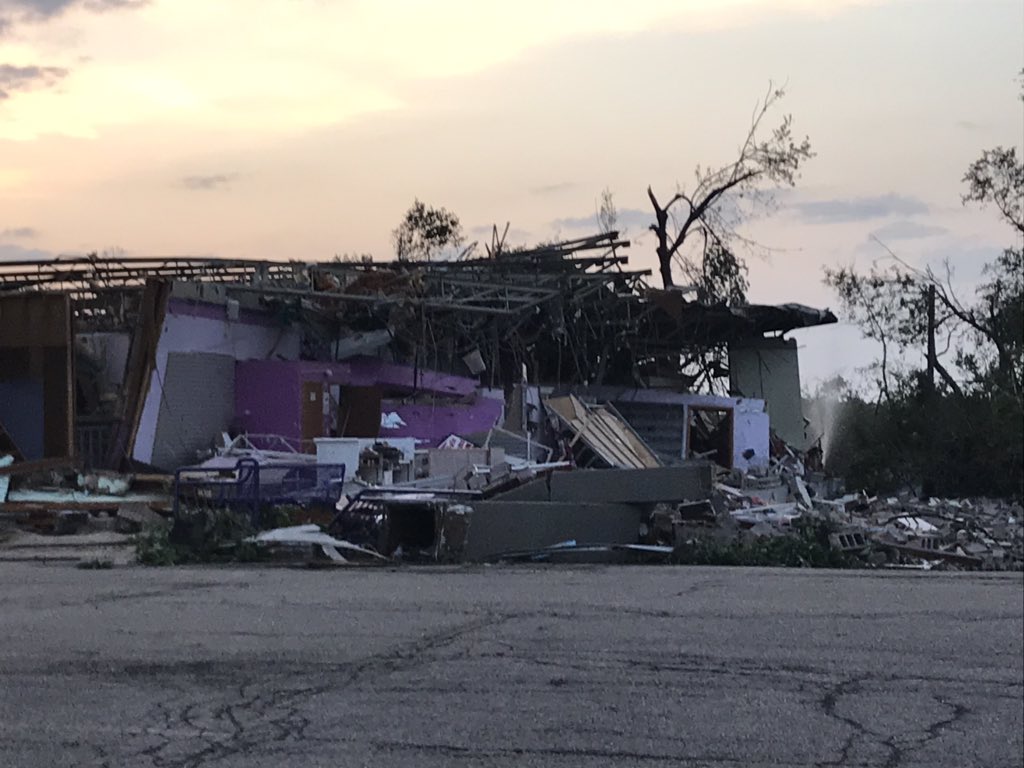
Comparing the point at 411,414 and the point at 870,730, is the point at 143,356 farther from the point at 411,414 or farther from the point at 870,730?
the point at 870,730

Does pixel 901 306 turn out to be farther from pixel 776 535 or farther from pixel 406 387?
pixel 776 535

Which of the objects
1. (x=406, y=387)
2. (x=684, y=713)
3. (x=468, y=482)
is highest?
(x=406, y=387)

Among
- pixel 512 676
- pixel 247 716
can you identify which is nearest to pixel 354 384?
pixel 512 676

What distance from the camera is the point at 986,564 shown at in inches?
523

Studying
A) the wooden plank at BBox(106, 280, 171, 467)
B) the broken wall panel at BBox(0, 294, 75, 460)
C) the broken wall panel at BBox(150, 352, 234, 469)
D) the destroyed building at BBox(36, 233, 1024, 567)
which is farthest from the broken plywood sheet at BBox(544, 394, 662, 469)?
the broken wall panel at BBox(0, 294, 75, 460)

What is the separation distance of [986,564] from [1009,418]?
1616 mm

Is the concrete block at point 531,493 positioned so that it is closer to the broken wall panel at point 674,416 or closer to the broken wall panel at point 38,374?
the broken wall panel at point 38,374

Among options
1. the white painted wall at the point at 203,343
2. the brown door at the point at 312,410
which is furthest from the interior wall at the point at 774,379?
the white painted wall at the point at 203,343

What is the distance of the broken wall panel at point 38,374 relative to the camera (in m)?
17.8

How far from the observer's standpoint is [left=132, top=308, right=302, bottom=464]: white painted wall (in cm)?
1872

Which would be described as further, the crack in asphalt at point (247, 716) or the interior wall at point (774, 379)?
the interior wall at point (774, 379)

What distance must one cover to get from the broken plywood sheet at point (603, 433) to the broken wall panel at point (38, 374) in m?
8.70

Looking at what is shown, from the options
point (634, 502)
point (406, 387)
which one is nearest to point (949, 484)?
point (634, 502)

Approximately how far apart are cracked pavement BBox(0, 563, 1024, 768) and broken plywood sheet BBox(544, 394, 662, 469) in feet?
36.2
